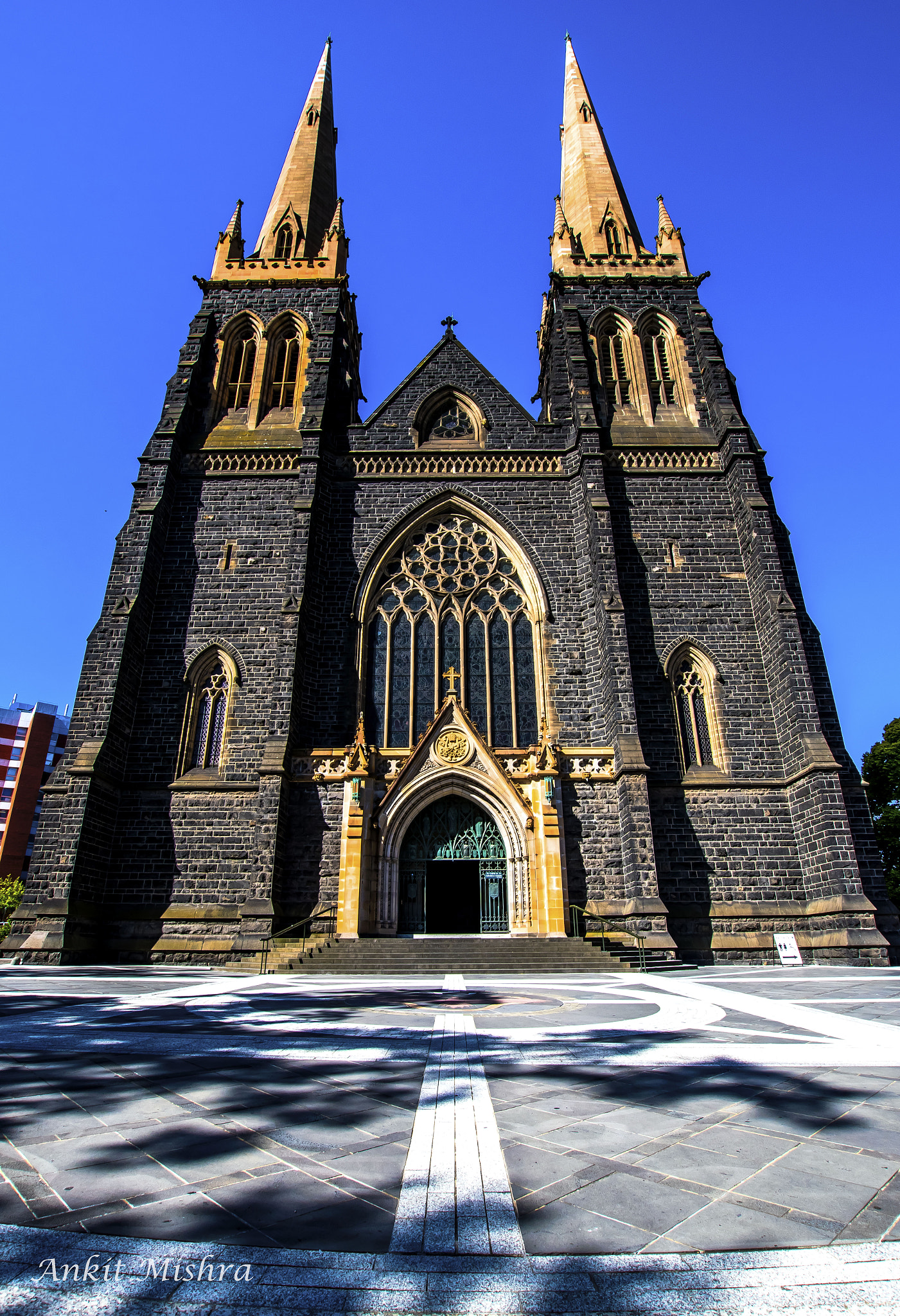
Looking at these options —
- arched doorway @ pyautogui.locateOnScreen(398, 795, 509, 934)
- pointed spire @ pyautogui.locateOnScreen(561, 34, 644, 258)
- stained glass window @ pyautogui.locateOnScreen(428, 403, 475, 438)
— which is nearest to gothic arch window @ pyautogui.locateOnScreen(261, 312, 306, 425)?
stained glass window @ pyautogui.locateOnScreen(428, 403, 475, 438)

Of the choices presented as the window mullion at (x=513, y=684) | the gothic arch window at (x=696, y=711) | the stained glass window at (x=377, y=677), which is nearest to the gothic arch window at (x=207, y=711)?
the stained glass window at (x=377, y=677)

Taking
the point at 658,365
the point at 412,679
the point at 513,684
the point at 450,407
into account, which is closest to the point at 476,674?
the point at 513,684

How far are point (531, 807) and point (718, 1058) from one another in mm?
12058

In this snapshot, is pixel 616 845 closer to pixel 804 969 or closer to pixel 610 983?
pixel 804 969

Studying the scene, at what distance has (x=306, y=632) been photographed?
59.4 feet

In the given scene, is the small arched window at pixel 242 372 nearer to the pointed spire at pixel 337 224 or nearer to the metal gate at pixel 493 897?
the pointed spire at pixel 337 224

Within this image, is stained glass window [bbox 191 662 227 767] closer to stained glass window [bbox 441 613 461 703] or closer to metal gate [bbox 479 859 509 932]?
stained glass window [bbox 441 613 461 703]

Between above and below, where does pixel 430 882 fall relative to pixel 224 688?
below

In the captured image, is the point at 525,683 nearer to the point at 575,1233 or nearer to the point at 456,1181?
the point at 456,1181

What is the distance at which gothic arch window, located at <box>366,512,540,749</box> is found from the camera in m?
18.4

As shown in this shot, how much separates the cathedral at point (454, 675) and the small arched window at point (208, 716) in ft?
0.30

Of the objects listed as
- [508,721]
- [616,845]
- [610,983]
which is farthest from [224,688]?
[610,983]

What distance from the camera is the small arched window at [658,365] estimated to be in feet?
74.2

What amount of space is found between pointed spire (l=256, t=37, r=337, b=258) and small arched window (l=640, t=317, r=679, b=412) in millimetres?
12653
